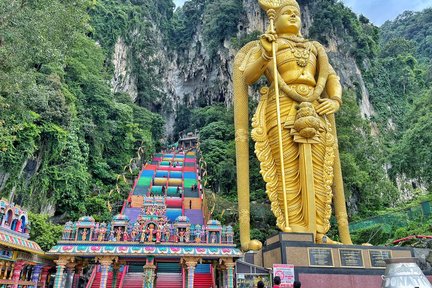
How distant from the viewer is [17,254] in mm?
5000

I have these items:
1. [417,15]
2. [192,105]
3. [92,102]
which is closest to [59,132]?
[92,102]

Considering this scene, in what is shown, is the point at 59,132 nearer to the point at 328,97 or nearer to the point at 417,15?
the point at 328,97

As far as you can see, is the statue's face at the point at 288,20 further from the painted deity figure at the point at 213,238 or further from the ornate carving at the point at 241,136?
the painted deity figure at the point at 213,238

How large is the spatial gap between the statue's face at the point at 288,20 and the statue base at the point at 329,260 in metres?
3.87

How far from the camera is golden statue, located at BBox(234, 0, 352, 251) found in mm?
6102

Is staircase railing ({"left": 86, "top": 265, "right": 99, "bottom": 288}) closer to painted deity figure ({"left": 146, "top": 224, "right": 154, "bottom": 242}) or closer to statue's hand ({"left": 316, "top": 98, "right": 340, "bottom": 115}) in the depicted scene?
painted deity figure ({"left": 146, "top": 224, "right": 154, "bottom": 242})

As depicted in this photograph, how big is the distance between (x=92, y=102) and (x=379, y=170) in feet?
39.0

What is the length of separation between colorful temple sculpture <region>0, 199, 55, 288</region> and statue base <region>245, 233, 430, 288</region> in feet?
11.4

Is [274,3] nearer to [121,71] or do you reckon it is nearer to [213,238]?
[213,238]

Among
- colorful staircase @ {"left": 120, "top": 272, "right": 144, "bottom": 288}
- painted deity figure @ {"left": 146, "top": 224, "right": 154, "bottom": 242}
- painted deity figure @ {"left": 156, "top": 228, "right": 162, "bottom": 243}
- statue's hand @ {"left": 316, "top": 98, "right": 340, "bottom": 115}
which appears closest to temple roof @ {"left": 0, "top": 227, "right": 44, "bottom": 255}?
painted deity figure @ {"left": 146, "top": 224, "right": 154, "bottom": 242}

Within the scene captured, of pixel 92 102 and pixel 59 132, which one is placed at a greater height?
pixel 92 102

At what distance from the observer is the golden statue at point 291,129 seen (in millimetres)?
6102

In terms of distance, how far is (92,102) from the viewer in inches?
620

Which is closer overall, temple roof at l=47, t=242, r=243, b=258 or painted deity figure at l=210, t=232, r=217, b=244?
temple roof at l=47, t=242, r=243, b=258
